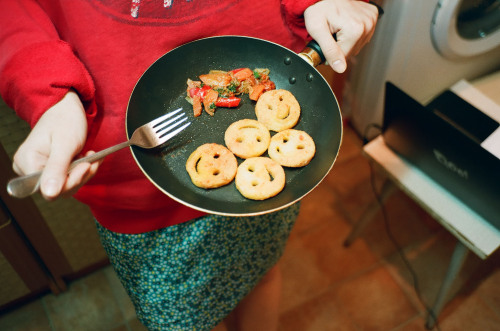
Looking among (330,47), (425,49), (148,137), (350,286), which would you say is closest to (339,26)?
(330,47)

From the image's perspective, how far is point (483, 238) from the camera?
3.28 feet

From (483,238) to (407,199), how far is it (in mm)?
703

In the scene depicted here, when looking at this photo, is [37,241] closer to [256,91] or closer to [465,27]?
[256,91]

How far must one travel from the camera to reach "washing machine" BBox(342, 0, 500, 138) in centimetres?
127

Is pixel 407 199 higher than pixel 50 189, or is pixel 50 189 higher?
pixel 50 189

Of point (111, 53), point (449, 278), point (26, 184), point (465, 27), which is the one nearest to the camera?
point (26, 184)

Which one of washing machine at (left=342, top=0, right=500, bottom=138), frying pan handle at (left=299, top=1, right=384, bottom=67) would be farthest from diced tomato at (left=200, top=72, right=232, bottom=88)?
washing machine at (left=342, top=0, right=500, bottom=138)

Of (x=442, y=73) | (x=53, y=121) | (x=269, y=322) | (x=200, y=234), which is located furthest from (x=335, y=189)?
(x=53, y=121)

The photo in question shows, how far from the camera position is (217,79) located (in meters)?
0.80

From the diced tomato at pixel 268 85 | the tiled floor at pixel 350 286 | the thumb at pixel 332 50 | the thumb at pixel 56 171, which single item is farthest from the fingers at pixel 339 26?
the tiled floor at pixel 350 286

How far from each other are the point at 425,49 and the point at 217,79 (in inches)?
37.7

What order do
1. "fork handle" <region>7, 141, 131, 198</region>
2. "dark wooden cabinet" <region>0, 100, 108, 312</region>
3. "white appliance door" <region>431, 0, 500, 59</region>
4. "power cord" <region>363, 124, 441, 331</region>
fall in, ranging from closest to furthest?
"fork handle" <region>7, 141, 131, 198</region> < "dark wooden cabinet" <region>0, 100, 108, 312</region> < "white appliance door" <region>431, 0, 500, 59</region> < "power cord" <region>363, 124, 441, 331</region>

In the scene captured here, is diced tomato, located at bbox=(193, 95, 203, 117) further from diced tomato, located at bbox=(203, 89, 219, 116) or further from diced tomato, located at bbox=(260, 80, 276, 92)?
diced tomato, located at bbox=(260, 80, 276, 92)

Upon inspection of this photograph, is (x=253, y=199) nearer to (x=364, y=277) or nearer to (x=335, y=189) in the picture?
(x=364, y=277)
